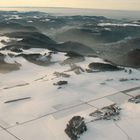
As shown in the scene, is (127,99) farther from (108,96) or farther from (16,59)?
(16,59)

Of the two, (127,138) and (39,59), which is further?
(39,59)

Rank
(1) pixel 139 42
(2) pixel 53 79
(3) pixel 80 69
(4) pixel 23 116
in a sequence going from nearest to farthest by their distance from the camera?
1. (4) pixel 23 116
2. (2) pixel 53 79
3. (3) pixel 80 69
4. (1) pixel 139 42

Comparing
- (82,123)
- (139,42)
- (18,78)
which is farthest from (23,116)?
(139,42)

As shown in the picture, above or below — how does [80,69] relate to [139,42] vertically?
above

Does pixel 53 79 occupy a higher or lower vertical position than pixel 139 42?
higher

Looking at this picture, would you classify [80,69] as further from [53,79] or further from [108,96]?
[108,96]

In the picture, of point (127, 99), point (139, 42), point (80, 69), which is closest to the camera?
point (127, 99)

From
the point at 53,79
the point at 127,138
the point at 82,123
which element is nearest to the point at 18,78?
the point at 53,79
